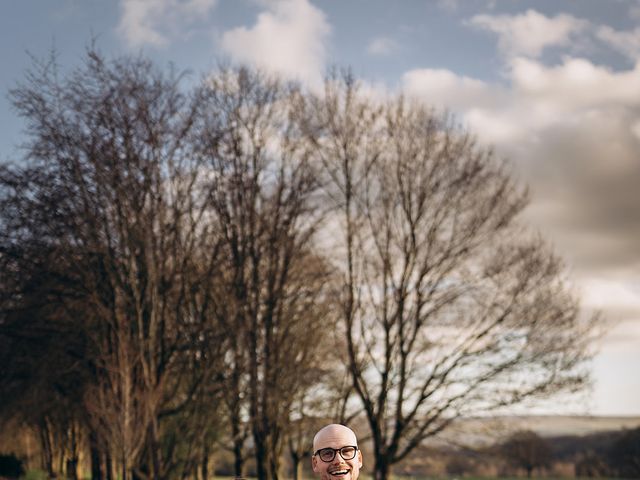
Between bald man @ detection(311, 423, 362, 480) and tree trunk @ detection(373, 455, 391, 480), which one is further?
tree trunk @ detection(373, 455, 391, 480)

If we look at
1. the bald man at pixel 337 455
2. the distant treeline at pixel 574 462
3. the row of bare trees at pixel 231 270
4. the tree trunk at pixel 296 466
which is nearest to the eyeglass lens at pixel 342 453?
the bald man at pixel 337 455

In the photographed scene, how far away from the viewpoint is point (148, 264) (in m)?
24.8

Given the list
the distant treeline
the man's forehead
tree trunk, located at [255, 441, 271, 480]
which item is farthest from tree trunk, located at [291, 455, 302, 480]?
the man's forehead

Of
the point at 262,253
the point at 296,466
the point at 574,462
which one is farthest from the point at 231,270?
the point at 574,462

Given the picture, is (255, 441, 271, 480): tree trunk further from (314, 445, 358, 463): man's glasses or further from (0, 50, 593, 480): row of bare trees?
(314, 445, 358, 463): man's glasses

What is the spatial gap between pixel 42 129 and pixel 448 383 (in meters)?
14.3

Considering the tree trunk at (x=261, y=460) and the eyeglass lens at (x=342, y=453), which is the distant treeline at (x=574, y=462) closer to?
the tree trunk at (x=261, y=460)

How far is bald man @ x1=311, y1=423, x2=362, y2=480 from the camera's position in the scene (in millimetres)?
3707

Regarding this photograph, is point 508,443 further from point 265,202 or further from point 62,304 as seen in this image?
point 62,304

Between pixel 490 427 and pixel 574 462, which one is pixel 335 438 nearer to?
pixel 490 427

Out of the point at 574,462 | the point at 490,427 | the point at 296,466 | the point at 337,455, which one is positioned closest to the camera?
the point at 337,455

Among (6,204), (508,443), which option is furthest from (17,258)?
(508,443)

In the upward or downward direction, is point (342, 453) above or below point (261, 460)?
above

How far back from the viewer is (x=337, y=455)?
372 cm
